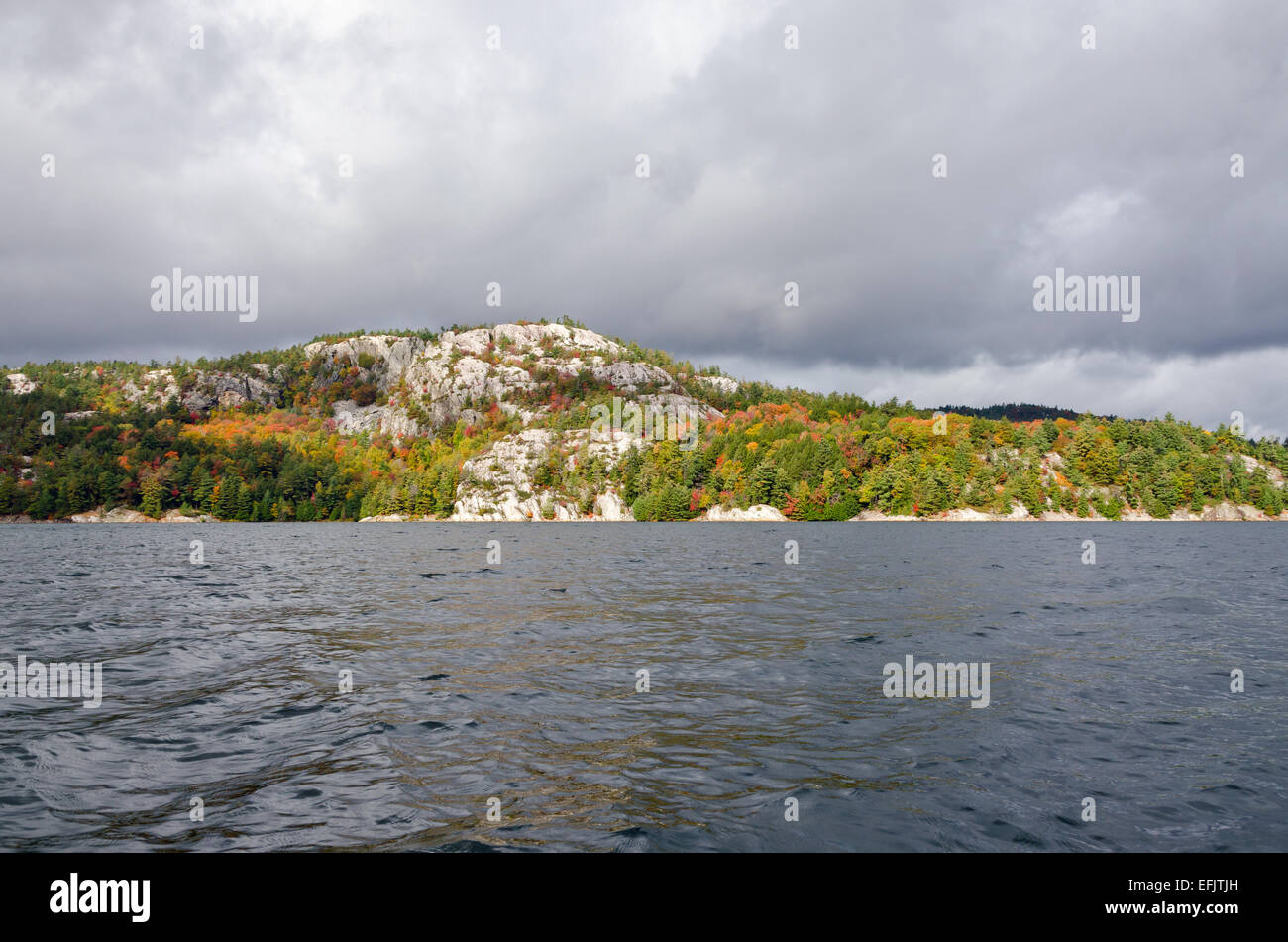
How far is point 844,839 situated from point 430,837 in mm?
5896

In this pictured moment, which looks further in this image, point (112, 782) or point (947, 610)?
point (947, 610)

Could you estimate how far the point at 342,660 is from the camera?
21.2 m

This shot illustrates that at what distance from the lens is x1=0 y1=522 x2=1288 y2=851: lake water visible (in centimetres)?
990

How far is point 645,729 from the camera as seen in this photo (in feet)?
47.1

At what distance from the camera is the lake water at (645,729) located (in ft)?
32.5

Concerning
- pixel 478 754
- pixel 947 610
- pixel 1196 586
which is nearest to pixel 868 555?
pixel 1196 586

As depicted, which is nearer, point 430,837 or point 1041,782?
point 430,837

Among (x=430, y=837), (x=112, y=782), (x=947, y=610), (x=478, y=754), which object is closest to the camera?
(x=430, y=837)
